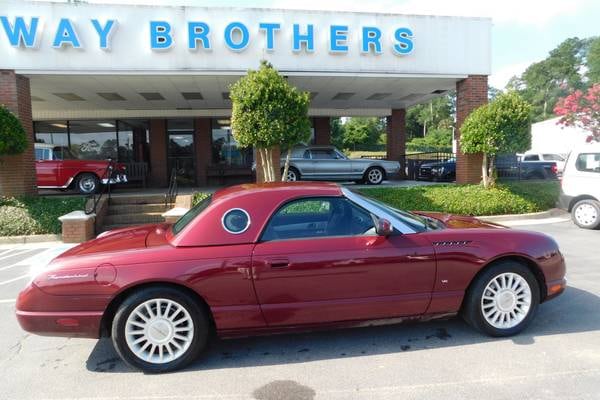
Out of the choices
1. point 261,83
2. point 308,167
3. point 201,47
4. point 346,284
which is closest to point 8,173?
point 201,47

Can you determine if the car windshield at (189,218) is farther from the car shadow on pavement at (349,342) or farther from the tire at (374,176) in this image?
the tire at (374,176)

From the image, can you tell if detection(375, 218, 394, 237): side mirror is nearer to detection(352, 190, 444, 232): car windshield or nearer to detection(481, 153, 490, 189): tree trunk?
detection(352, 190, 444, 232): car windshield

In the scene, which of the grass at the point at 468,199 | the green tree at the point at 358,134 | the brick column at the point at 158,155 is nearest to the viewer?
the grass at the point at 468,199

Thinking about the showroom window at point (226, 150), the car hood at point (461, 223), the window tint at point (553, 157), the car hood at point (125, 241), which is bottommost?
the car hood at point (125, 241)

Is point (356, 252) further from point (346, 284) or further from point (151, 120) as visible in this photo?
point (151, 120)

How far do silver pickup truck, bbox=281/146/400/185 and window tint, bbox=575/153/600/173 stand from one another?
650 centimetres

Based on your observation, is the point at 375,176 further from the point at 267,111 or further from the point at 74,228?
the point at 74,228

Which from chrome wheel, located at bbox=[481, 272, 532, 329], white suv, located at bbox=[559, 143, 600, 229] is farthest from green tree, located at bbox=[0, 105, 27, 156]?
white suv, located at bbox=[559, 143, 600, 229]

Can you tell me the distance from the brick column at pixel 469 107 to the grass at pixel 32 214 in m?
10.1

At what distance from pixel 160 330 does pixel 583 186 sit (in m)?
9.52

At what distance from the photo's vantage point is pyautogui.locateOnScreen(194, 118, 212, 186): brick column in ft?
56.8

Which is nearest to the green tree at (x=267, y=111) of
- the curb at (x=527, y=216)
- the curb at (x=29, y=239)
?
the curb at (x=29, y=239)

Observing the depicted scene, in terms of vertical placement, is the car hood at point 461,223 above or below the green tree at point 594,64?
below

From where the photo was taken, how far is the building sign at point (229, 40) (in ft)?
32.5
